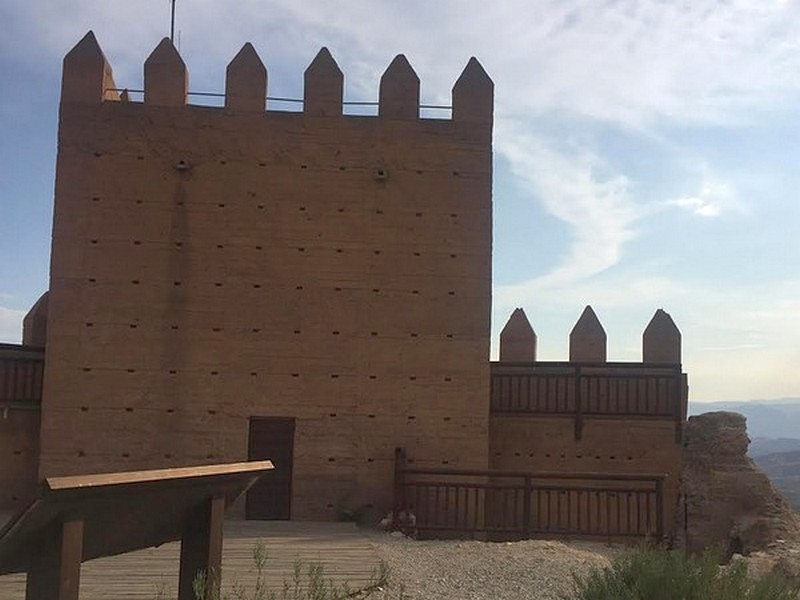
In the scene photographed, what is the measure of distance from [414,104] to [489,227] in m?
2.52

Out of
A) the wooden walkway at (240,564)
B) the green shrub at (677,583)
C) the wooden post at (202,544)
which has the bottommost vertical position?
the wooden walkway at (240,564)

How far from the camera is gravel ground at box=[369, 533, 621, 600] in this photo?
8516 mm

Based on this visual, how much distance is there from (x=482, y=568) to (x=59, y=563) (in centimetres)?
616

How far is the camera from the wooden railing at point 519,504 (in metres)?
13.5

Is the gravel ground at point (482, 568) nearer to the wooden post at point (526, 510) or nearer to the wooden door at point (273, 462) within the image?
the wooden post at point (526, 510)

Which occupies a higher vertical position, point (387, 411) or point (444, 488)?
point (387, 411)

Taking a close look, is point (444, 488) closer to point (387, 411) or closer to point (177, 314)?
point (387, 411)

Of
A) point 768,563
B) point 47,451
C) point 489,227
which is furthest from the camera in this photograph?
point 489,227

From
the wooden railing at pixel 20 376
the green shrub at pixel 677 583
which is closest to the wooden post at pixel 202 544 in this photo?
the green shrub at pixel 677 583

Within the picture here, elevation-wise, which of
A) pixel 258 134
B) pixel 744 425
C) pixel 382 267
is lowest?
pixel 744 425

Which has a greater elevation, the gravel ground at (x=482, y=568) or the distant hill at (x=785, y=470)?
the gravel ground at (x=482, y=568)

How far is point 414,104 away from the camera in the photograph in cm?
1564

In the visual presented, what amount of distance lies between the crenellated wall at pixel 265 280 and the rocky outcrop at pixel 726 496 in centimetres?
345

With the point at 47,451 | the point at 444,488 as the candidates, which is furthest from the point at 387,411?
the point at 47,451
